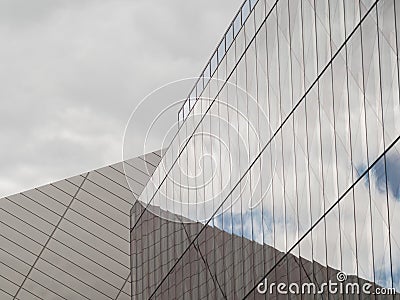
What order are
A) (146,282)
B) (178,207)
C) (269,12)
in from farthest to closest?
(146,282)
(178,207)
(269,12)

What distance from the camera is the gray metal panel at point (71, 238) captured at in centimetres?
5109

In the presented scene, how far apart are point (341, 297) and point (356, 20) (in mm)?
4895

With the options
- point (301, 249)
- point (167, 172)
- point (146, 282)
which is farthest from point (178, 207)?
point (301, 249)

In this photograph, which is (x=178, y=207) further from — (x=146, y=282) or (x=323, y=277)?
(x=323, y=277)

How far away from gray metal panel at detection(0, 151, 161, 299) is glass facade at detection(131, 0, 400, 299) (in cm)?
1353

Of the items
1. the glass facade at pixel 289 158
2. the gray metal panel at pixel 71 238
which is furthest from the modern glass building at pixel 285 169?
the gray metal panel at pixel 71 238

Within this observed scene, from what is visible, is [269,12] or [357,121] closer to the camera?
[357,121]

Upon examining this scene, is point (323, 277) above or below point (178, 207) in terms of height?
below

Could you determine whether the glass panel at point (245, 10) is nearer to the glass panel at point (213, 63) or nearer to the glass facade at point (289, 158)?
the glass facade at point (289, 158)

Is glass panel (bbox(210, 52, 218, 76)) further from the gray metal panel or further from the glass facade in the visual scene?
the gray metal panel

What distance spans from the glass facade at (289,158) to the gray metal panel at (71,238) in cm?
1353

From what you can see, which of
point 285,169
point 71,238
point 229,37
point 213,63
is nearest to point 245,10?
point 229,37

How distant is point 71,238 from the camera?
51812mm

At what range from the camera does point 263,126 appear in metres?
26.3
